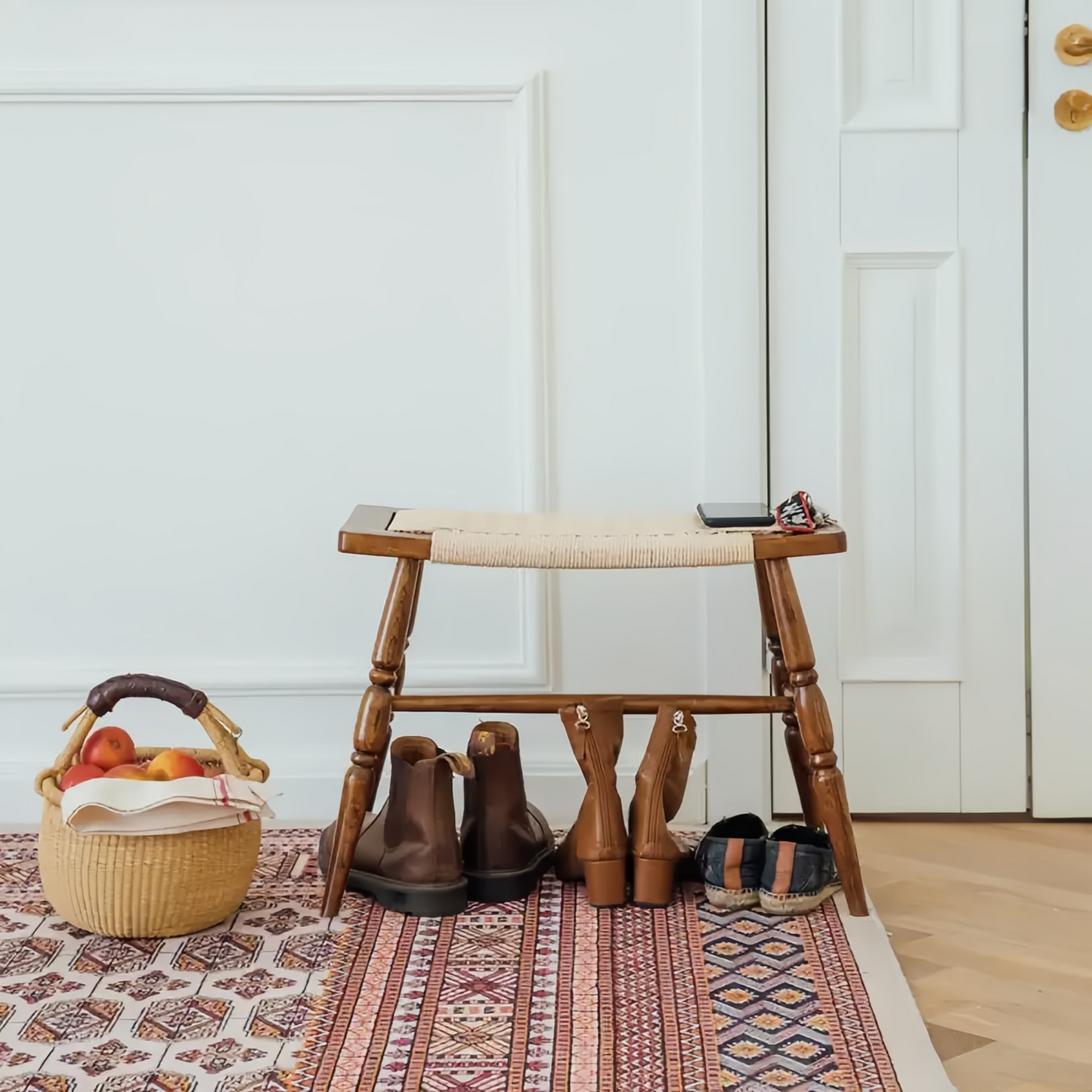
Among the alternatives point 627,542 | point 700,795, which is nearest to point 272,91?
point 627,542

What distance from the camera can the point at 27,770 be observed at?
1835 millimetres

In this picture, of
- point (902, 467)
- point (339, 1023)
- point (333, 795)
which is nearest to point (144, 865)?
point (339, 1023)

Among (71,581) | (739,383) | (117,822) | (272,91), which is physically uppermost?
(272,91)

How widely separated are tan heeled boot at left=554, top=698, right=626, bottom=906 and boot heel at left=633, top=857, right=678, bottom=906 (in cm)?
2

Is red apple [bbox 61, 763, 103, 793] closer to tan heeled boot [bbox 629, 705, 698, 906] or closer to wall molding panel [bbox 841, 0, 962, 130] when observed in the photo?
tan heeled boot [bbox 629, 705, 698, 906]

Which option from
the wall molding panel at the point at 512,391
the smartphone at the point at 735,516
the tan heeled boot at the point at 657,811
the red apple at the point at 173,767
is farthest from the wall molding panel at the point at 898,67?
the red apple at the point at 173,767

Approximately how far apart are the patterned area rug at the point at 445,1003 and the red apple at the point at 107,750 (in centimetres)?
20

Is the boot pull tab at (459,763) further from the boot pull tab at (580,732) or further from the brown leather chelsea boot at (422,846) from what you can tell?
the boot pull tab at (580,732)

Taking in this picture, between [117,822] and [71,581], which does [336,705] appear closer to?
[71,581]

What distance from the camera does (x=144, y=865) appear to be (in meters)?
1.32

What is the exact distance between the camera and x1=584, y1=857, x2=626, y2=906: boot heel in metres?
1.43

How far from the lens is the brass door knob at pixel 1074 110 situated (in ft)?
5.60

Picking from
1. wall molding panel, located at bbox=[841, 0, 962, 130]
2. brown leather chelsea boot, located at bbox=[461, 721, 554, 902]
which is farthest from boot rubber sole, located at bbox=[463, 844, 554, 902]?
wall molding panel, located at bbox=[841, 0, 962, 130]

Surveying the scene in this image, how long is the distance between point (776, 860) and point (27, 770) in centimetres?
114
